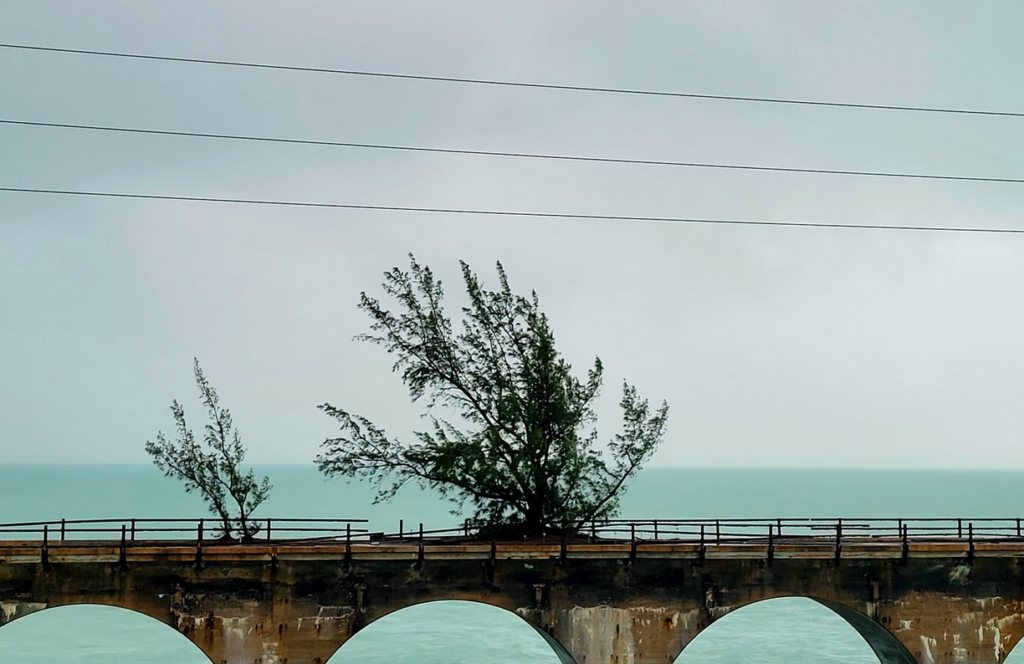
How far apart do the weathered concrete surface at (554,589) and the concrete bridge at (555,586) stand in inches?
1.6

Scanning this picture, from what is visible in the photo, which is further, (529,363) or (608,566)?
(529,363)

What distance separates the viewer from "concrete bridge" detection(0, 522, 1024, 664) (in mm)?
32531

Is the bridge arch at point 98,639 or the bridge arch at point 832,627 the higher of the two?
the bridge arch at point 832,627

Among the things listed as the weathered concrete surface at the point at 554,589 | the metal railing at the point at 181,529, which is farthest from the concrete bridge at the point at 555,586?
the metal railing at the point at 181,529

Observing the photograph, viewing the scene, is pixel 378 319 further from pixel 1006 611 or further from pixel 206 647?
pixel 1006 611

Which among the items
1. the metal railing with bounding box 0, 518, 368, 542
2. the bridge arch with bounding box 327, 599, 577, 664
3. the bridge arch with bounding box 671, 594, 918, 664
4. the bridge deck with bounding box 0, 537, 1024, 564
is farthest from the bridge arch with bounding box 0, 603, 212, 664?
the bridge deck with bounding box 0, 537, 1024, 564

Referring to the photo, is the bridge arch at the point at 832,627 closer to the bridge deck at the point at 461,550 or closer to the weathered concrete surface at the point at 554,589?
the weathered concrete surface at the point at 554,589

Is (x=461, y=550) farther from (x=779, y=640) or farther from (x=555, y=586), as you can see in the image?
(x=779, y=640)

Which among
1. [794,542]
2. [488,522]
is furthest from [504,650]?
[794,542]

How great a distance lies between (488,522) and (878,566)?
12969mm

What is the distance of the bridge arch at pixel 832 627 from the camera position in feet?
116

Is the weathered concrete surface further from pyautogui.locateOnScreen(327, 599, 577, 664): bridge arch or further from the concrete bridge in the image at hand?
pyautogui.locateOnScreen(327, 599, 577, 664): bridge arch

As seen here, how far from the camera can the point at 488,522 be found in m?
39.8

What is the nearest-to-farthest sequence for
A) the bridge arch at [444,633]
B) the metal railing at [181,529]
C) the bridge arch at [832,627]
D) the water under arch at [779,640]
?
the metal railing at [181,529], the bridge arch at [832,627], the water under arch at [779,640], the bridge arch at [444,633]
